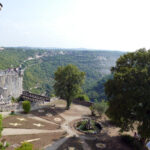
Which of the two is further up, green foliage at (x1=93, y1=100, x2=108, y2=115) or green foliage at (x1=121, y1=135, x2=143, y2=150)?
green foliage at (x1=93, y1=100, x2=108, y2=115)

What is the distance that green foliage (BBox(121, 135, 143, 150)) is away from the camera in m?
29.2

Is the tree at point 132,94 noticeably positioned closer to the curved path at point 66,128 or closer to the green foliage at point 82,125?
the curved path at point 66,128

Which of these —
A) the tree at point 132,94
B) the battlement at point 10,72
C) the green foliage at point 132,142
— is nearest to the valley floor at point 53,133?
the green foliage at point 132,142

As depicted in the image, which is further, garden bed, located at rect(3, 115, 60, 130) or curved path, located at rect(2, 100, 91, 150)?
garden bed, located at rect(3, 115, 60, 130)

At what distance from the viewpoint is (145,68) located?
27.5 metres

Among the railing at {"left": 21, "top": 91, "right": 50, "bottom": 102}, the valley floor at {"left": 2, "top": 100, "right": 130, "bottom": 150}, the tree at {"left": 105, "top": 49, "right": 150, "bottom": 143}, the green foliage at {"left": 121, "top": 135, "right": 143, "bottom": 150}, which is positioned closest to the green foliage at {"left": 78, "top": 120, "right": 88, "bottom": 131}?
the valley floor at {"left": 2, "top": 100, "right": 130, "bottom": 150}

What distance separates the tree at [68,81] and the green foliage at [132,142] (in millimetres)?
18827

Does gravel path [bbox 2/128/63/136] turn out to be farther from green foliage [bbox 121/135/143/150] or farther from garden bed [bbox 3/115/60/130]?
green foliage [bbox 121/135/143/150]

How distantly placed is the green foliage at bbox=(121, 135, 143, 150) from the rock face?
119 feet

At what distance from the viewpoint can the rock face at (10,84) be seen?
53.6 metres

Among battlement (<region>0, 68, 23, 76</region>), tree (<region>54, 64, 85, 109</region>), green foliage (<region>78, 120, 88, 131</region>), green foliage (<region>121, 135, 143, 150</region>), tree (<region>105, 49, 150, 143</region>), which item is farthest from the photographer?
battlement (<region>0, 68, 23, 76</region>)

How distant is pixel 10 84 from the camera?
5756 centimetres

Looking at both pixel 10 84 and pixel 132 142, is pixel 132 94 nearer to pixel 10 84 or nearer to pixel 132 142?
pixel 132 142

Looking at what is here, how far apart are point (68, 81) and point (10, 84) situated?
2261 centimetres
